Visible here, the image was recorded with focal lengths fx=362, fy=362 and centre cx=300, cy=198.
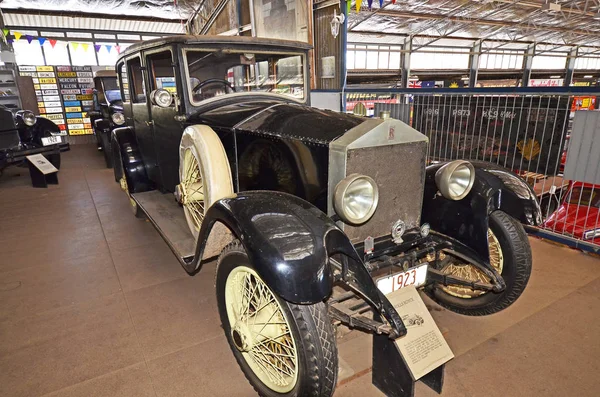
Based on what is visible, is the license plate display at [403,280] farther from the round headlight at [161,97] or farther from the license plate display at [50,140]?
the license plate display at [50,140]

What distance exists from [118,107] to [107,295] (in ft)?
19.2

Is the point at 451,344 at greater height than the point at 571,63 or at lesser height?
lesser

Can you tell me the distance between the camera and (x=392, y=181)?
201 cm

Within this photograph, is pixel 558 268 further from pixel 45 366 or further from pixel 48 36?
pixel 48 36

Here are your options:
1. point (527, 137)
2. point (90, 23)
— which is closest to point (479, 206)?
point (527, 137)

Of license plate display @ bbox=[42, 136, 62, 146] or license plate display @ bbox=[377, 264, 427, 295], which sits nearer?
license plate display @ bbox=[377, 264, 427, 295]

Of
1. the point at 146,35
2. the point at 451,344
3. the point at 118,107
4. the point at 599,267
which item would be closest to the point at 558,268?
the point at 599,267

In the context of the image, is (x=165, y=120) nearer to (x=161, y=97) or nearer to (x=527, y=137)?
(x=161, y=97)

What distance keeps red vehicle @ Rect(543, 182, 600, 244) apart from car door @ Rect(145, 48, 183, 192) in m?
3.73

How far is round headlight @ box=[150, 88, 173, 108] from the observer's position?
271 centimetres

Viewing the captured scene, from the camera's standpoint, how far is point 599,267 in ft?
10.3

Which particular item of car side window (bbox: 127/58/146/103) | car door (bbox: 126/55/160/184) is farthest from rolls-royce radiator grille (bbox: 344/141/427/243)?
car side window (bbox: 127/58/146/103)

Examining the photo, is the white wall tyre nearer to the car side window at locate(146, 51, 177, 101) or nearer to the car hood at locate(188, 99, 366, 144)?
the car hood at locate(188, 99, 366, 144)

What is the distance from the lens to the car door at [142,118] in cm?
360
